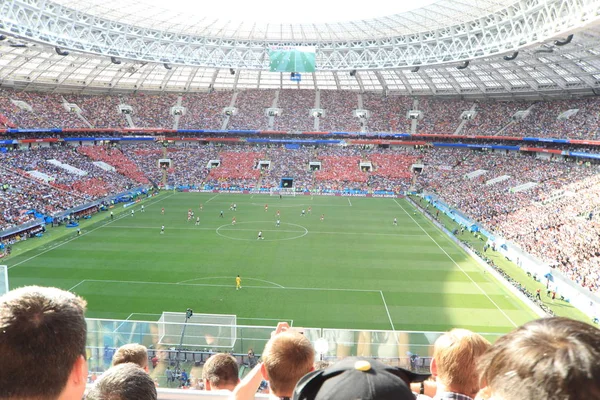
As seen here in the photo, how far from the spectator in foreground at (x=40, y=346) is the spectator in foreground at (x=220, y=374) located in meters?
3.42

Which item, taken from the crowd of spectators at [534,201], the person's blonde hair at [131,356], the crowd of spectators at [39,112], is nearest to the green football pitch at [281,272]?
the crowd of spectators at [534,201]

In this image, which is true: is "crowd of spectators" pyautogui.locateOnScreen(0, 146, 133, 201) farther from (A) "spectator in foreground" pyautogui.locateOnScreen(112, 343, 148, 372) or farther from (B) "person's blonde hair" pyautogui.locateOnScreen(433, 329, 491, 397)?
(B) "person's blonde hair" pyautogui.locateOnScreen(433, 329, 491, 397)

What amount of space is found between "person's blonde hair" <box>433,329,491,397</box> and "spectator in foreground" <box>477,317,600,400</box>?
1.88m

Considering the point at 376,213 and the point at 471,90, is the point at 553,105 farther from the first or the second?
the point at 376,213

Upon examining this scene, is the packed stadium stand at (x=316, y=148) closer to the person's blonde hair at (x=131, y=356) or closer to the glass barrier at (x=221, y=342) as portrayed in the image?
the glass barrier at (x=221, y=342)

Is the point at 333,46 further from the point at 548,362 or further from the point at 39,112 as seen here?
the point at 548,362

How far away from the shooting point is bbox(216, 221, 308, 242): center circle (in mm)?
40750

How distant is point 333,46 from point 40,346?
63.1 m

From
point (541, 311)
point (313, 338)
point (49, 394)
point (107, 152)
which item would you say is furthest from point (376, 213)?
point (49, 394)

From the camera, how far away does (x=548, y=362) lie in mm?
1755

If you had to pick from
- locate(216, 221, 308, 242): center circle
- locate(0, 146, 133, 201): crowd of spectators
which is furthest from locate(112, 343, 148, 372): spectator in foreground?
locate(0, 146, 133, 201): crowd of spectators

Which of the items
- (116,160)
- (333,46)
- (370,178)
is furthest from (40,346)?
(116,160)

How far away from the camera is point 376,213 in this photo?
5250 centimetres

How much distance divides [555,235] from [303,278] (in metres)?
21.2
